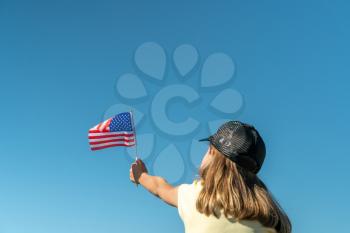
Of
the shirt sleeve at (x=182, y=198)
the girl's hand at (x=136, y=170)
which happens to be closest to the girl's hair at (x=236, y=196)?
the shirt sleeve at (x=182, y=198)

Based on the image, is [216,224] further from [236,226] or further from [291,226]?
[291,226]

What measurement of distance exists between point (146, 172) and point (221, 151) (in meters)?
1.06

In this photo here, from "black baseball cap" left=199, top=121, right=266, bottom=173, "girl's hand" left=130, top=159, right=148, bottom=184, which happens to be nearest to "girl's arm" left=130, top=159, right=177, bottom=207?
"girl's hand" left=130, top=159, right=148, bottom=184

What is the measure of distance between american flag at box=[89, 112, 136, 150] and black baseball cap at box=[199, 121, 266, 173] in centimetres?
351

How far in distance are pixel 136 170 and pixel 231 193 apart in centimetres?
127

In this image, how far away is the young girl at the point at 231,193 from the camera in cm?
401

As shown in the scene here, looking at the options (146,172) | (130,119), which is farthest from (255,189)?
(130,119)

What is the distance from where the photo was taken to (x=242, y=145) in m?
4.19

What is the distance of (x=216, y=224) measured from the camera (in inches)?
158

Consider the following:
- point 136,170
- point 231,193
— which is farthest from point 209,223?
point 136,170

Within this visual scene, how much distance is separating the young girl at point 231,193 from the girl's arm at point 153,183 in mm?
16

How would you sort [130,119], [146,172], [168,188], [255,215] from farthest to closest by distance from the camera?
[130,119] → [146,172] → [168,188] → [255,215]

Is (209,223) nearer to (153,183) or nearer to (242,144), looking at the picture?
(242,144)

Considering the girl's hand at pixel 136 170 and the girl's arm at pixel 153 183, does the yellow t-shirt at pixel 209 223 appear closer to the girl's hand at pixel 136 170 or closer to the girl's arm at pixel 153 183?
the girl's arm at pixel 153 183
